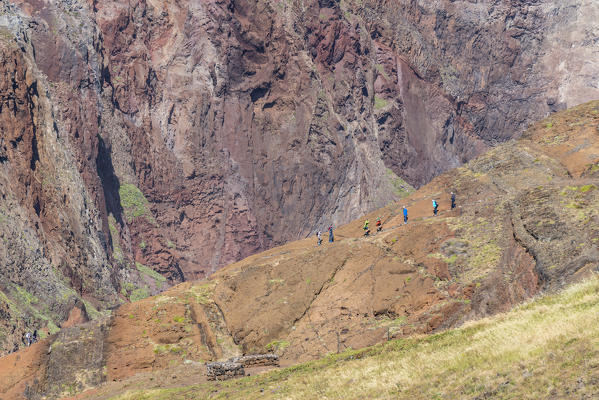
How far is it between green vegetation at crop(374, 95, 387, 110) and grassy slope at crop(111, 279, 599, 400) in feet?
372

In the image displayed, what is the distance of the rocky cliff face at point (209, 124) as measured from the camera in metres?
90.5

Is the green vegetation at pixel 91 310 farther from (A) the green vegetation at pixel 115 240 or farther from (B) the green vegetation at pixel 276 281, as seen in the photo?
(B) the green vegetation at pixel 276 281

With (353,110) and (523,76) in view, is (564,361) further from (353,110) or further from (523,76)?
(523,76)

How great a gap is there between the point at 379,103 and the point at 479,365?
4850 inches

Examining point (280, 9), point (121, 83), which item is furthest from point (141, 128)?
point (280, 9)

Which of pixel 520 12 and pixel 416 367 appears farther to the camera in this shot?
pixel 520 12

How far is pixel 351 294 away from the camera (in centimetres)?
4638

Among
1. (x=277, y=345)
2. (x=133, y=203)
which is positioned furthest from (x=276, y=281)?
(x=133, y=203)

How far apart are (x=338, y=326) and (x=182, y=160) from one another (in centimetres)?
8248

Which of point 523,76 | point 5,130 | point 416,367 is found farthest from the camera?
point 523,76

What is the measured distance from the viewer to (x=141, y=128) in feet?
397

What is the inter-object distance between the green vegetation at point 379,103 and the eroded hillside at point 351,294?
306ft

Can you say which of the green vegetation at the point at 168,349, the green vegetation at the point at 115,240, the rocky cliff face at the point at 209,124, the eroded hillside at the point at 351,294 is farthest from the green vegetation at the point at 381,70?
the green vegetation at the point at 168,349

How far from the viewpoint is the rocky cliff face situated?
3563 inches
